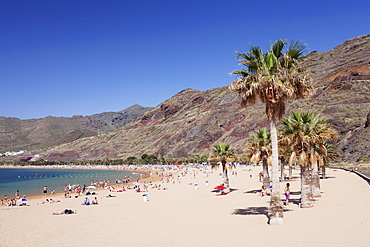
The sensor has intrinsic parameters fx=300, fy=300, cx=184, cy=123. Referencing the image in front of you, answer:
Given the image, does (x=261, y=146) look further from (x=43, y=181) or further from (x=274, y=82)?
(x=43, y=181)

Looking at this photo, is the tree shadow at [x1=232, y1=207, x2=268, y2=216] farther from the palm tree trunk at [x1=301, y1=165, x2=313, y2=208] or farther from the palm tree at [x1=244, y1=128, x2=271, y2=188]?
the palm tree at [x1=244, y1=128, x2=271, y2=188]

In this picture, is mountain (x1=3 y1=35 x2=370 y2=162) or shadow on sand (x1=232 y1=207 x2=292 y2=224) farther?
mountain (x1=3 y1=35 x2=370 y2=162)

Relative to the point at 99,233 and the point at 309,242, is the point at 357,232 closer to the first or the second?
the point at 309,242

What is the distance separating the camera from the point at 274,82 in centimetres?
1236

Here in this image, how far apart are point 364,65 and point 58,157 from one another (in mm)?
156690

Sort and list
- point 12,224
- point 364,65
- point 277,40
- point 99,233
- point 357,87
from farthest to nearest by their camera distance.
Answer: point 364,65, point 357,87, point 12,224, point 99,233, point 277,40

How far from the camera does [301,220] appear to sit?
1349 centimetres

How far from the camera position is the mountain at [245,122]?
77500mm

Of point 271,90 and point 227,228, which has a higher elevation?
point 271,90

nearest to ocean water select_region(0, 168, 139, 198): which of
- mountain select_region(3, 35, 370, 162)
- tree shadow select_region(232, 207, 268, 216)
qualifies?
tree shadow select_region(232, 207, 268, 216)

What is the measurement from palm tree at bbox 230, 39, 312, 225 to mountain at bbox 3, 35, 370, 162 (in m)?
49.5

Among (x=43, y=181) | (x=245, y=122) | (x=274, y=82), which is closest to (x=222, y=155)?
(x=274, y=82)

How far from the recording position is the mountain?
254 ft

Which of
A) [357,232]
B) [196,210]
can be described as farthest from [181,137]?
[357,232]
